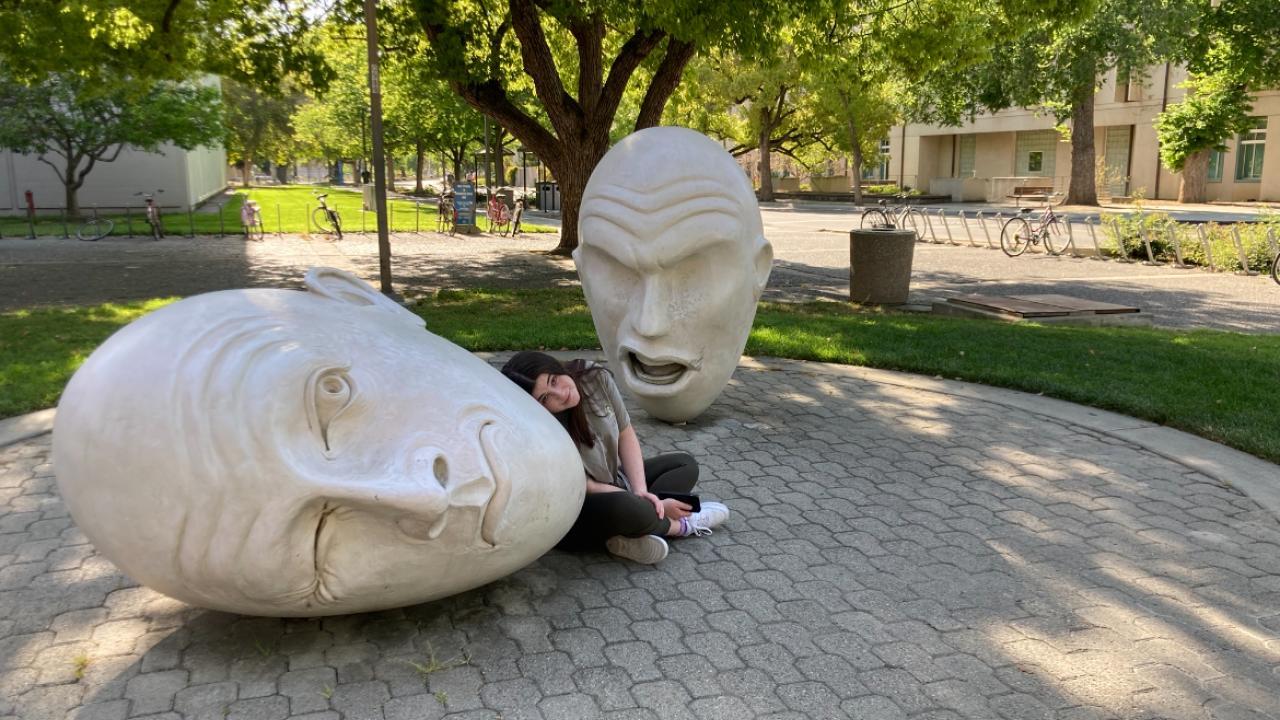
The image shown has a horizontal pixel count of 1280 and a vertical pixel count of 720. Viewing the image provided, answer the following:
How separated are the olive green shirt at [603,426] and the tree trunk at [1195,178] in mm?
43094

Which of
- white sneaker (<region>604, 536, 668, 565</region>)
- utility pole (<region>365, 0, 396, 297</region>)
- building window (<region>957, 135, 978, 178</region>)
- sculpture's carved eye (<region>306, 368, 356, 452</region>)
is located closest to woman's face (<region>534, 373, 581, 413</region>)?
white sneaker (<region>604, 536, 668, 565</region>)

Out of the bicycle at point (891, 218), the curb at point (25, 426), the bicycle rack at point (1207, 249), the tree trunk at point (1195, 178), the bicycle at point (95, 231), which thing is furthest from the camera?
the tree trunk at point (1195, 178)

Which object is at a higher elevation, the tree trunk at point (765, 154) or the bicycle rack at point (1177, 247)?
the tree trunk at point (765, 154)

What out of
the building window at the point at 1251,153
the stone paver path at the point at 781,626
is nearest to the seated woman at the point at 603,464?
the stone paver path at the point at 781,626

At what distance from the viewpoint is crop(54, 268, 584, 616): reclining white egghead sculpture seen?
313cm

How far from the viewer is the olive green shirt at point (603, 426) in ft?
15.1

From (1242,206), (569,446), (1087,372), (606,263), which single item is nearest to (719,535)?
(569,446)

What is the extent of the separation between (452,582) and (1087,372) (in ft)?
22.8

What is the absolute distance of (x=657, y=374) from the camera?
21.4ft

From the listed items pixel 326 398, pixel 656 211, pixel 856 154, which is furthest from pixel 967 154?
pixel 326 398

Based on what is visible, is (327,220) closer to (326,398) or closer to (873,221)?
(873,221)

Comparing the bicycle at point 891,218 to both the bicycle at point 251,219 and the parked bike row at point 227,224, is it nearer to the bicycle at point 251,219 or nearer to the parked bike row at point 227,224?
the parked bike row at point 227,224

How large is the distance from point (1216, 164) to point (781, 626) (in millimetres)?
47194

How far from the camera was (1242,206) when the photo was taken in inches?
1469
